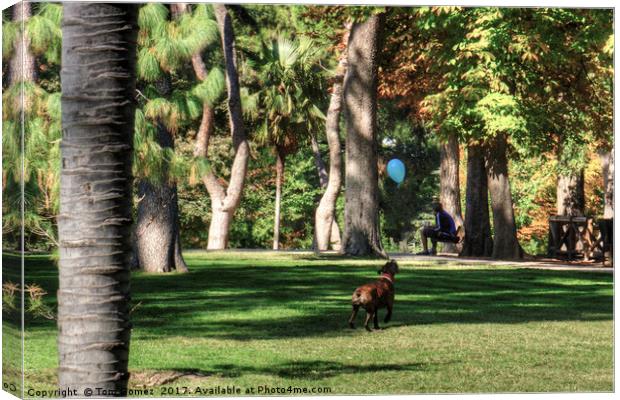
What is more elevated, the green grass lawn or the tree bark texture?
the tree bark texture

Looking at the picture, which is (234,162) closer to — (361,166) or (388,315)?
(361,166)

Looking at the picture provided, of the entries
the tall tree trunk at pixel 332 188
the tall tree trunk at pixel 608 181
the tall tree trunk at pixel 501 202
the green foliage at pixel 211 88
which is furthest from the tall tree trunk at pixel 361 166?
the tall tree trunk at pixel 608 181

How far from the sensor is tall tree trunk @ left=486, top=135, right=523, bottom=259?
40.1 feet

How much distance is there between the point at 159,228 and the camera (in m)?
12.3

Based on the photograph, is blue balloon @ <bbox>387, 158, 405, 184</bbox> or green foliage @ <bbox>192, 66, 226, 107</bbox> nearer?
green foliage @ <bbox>192, 66, 226, 107</bbox>

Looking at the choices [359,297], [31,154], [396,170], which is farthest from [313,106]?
[31,154]

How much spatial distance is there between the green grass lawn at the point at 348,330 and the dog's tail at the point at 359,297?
239 millimetres

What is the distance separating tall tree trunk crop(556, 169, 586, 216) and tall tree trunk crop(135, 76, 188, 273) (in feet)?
13.1

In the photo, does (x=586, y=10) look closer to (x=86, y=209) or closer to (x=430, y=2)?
(x=430, y=2)

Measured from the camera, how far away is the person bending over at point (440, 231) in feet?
36.8

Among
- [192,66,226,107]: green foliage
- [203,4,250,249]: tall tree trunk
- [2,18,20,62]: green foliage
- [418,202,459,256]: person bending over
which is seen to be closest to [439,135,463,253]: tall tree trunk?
[418,202,459,256]: person bending over

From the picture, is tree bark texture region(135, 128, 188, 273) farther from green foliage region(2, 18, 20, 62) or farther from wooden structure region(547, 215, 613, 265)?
wooden structure region(547, 215, 613, 265)

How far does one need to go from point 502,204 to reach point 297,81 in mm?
3342

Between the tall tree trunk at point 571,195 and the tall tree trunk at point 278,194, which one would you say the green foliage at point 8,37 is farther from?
the tall tree trunk at point 571,195
